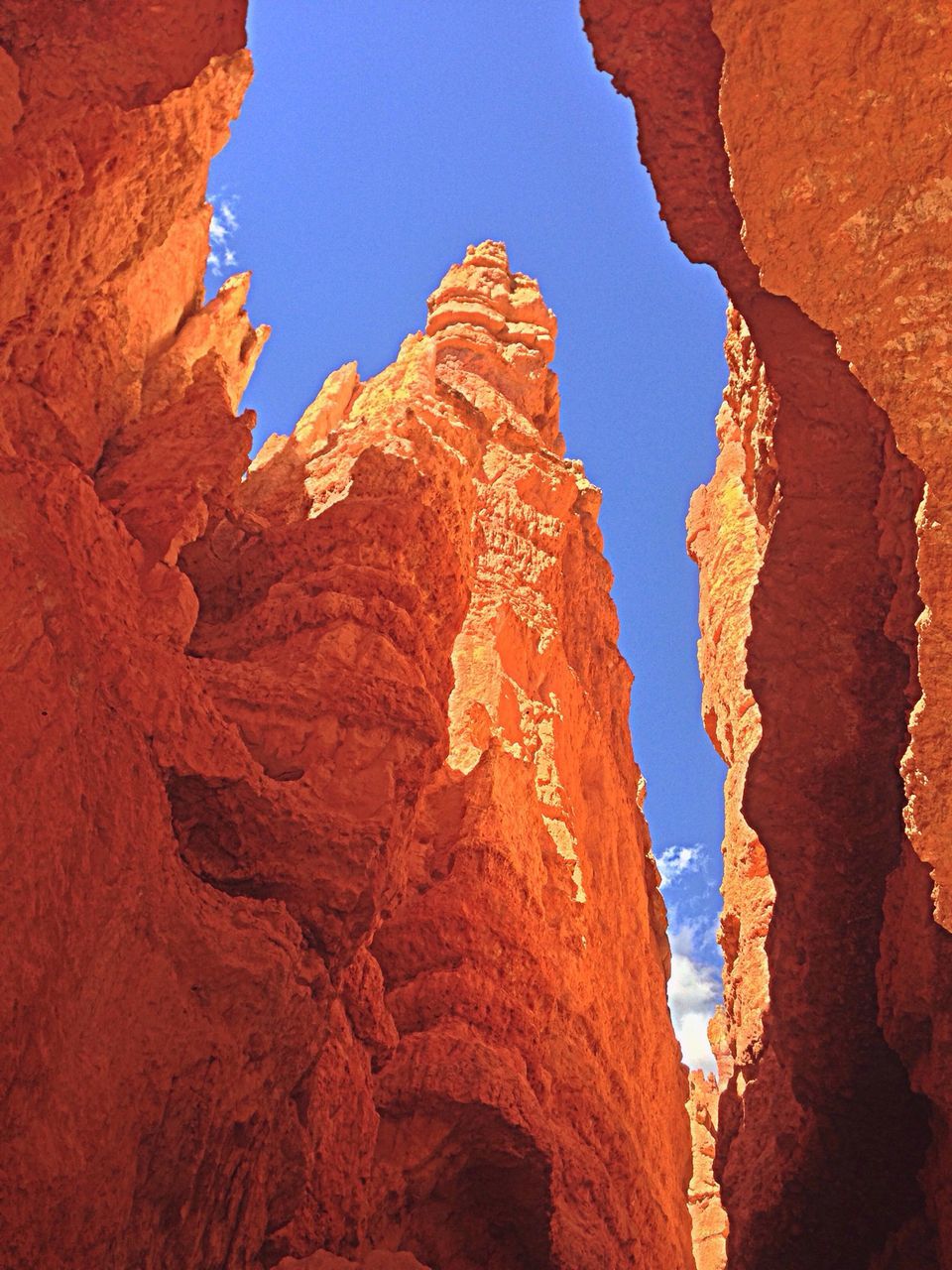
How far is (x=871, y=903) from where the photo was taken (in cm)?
923

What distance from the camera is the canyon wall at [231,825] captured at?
21.1ft

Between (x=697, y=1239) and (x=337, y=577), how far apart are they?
19.7 metres

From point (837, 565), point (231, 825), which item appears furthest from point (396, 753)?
point (837, 565)

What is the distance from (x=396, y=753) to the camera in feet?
29.5

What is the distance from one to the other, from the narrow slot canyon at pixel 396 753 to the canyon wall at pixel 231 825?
0.04 m

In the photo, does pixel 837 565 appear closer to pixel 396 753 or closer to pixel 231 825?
pixel 396 753

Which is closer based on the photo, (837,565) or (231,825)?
(231,825)

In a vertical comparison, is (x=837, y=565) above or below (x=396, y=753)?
above

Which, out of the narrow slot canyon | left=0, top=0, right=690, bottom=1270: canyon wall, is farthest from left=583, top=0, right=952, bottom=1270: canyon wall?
left=0, top=0, right=690, bottom=1270: canyon wall

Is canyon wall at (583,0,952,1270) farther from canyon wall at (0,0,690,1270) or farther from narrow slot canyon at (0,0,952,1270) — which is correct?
canyon wall at (0,0,690,1270)

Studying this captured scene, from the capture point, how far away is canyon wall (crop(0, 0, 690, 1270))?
6.43 meters

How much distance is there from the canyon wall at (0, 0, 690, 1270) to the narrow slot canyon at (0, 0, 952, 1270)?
0.04m

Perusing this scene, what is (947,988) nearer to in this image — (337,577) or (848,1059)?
(848,1059)

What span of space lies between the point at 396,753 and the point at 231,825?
1.68 metres
